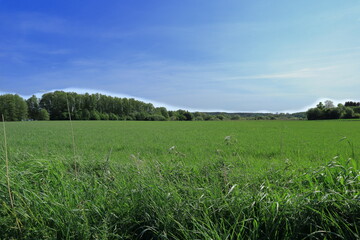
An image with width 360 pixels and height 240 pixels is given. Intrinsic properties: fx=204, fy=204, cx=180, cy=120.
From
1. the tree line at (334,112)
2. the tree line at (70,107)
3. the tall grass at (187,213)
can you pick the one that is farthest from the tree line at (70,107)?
the tree line at (334,112)

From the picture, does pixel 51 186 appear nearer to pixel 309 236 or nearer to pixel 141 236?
pixel 141 236

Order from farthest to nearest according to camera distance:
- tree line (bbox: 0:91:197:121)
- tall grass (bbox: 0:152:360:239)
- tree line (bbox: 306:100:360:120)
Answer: tree line (bbox: 306:100:360:120), tree line (bbox: 0:91:197:121), tall grass (bbox: 0:152:360:239)

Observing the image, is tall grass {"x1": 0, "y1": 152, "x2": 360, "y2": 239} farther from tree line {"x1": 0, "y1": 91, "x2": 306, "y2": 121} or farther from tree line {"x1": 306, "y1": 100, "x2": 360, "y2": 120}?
tree line {"x1": 306, "y1": 100, "x2": 360, "y2": 120}

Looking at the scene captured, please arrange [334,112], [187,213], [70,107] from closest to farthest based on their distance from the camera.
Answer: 1. [187,213]
2. [70,107]
3. [334,112]

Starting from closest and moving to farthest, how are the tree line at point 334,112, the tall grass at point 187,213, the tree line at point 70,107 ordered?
the tall grass at point 187,213
the tree line at point 70,107
the tree line at point 334,112

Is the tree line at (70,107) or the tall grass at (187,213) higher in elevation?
the tree line at (70,107)

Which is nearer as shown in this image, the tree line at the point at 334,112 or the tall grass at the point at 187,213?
the tall grass at the point at 187,213

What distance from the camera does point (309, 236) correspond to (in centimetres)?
202

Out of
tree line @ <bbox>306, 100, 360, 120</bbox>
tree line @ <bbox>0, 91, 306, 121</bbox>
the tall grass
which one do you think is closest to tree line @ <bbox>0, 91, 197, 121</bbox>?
tree line @ <bbox>0, 91, 306, 121</bbox>

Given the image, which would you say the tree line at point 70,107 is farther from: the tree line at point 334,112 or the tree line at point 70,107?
the tree line at point 334,112

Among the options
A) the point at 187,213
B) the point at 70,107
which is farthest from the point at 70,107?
the point at 187,213

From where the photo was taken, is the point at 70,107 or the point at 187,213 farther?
the point at 70,107

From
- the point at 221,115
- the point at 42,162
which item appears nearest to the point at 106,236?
the point at 42,162

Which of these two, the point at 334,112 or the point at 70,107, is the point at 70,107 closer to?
the point at 70,107
